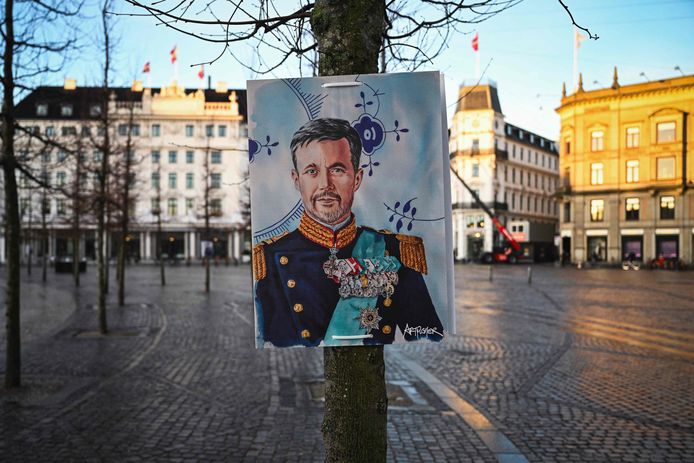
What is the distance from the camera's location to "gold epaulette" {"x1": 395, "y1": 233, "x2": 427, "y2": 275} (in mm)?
3119

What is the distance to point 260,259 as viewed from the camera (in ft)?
10.4

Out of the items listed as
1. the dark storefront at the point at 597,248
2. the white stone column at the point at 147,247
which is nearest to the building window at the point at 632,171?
the dark storefront at the point at 597,248

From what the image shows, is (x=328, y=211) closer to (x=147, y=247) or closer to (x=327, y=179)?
(x=327, y=179)

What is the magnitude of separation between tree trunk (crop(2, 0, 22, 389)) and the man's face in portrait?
23.2 feet

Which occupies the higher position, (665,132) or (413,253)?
(665,132)

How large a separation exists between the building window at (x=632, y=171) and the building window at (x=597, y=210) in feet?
10.6

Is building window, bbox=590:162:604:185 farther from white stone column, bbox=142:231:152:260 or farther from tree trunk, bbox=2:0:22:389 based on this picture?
tree trunk, bbox=2:0:22:389

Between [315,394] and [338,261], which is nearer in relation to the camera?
[338,261]

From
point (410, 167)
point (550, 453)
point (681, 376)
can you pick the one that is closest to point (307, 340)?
point (410, 167)

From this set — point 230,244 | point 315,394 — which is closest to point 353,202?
point 315,394

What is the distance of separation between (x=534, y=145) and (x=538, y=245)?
27885 mm

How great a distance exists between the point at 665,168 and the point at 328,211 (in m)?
59.9

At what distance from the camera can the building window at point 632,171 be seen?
5678cm

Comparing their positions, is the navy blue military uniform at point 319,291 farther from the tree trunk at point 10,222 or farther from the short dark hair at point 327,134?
the tree trunk at point 10,222
